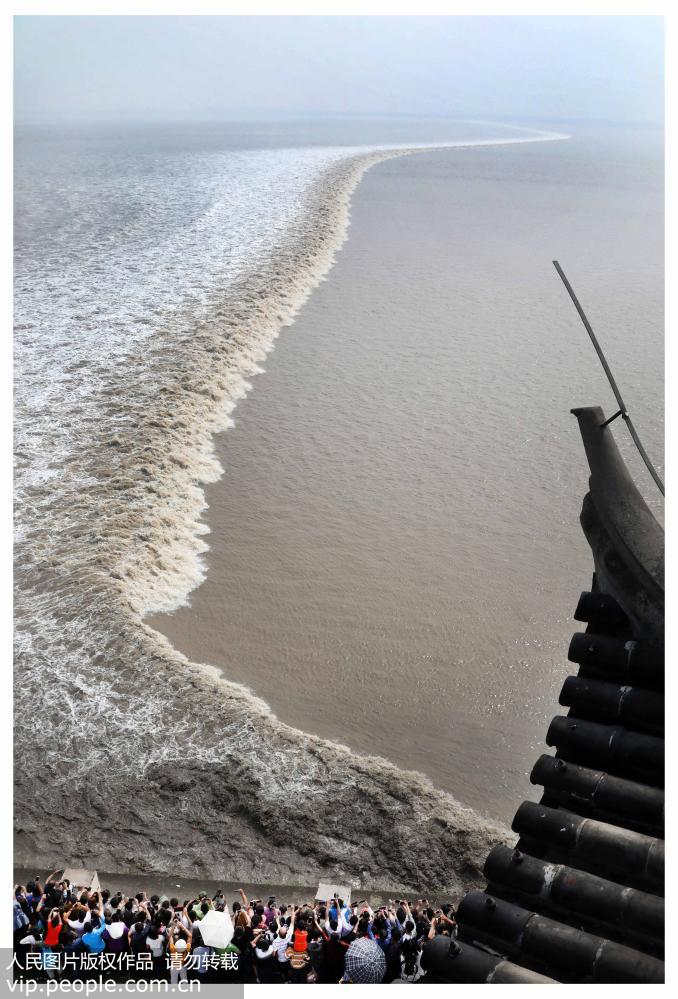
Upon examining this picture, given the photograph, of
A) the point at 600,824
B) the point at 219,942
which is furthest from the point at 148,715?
the point at 600,824

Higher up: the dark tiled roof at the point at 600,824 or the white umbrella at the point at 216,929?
the dark tiled roof at the point at 600,824

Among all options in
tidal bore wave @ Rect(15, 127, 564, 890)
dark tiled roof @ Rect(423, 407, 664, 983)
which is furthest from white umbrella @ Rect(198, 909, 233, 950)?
dark tiled roof @ Rect(423, 407, 664, 983)

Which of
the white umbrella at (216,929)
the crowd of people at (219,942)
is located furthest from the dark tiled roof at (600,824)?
the white umbrella at (216,929)

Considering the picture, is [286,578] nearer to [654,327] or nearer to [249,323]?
[249,323]

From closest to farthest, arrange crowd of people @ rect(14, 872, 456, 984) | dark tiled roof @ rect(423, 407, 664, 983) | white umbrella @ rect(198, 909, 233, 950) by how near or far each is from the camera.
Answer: dark tiled roof @ rect(423, 407, 664, 983), crowd of people @ rect(14, 872, 456, 984), white umbrella @ rect(198, 909, 233, 950)

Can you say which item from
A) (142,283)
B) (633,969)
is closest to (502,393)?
(142,283)

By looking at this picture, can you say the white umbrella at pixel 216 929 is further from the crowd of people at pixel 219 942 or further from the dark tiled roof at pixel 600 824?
the dark tiled roof at pixel 600 824

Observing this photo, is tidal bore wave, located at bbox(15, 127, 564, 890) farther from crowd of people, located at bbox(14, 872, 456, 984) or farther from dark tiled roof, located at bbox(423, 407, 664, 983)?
dark tiled roof, located at bbox(423, 407, 664, 983)
